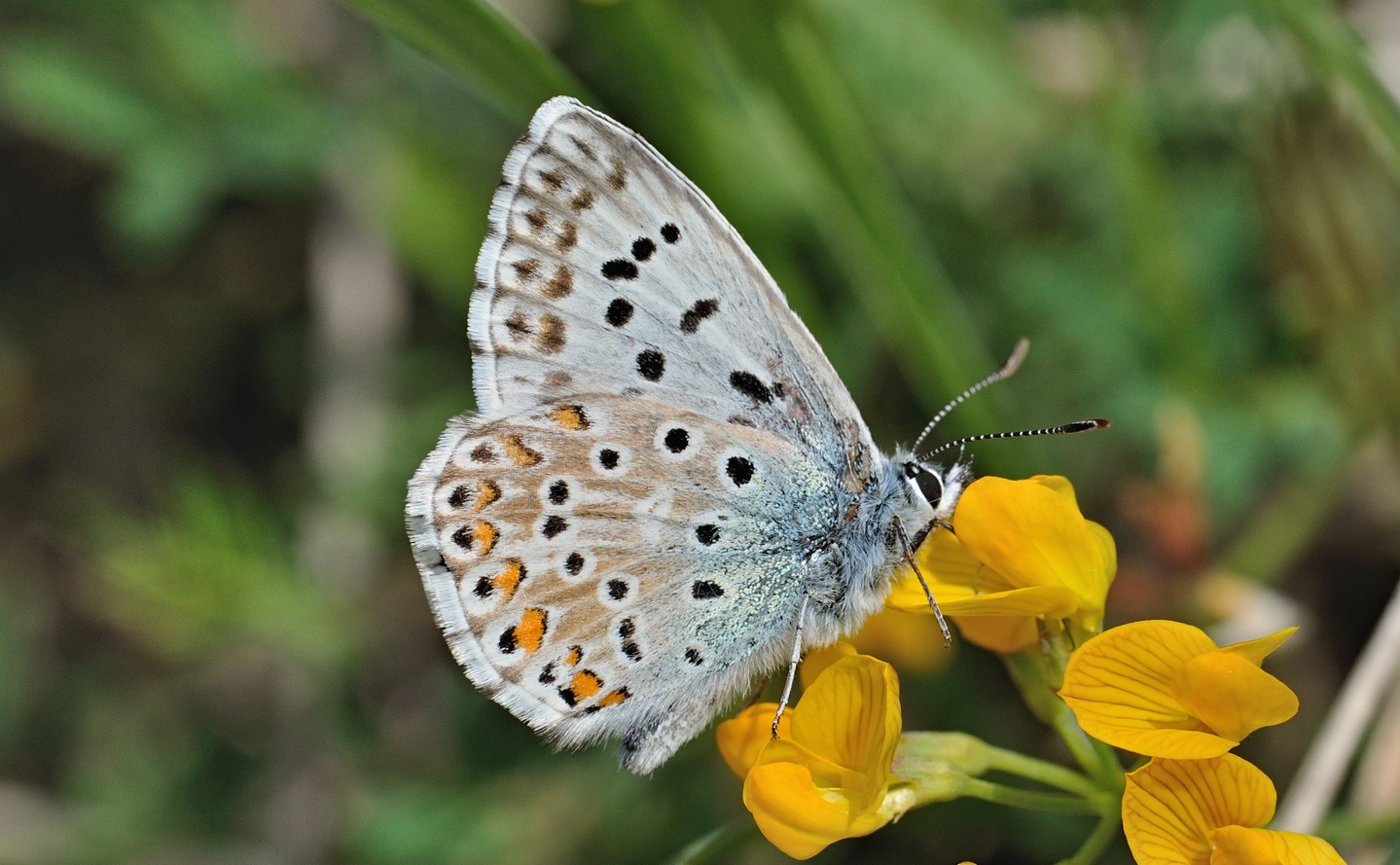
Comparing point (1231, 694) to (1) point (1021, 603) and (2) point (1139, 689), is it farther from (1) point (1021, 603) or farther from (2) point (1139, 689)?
(1) point (1021, 603)

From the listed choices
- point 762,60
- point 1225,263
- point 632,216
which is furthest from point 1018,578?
point 1225,263

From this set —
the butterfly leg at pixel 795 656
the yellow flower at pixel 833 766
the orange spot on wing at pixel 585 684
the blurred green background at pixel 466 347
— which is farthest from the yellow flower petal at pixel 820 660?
the blurred green background at pixel 466 347

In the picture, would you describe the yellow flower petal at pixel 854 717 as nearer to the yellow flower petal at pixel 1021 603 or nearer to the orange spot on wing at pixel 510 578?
the yellow flower petal at pixel 1021 603

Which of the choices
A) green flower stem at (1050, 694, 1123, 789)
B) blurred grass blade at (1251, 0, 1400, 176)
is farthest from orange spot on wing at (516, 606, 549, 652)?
blurred grass blade at (1251, 0, 1400, 176)

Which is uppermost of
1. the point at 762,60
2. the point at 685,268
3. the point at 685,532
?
the point at 762,60

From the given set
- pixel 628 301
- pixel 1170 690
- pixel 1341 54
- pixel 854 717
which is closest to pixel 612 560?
pixel 628 301

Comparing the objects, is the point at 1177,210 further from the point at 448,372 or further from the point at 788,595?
the point at 448,372

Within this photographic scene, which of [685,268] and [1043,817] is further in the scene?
[1043,817]
